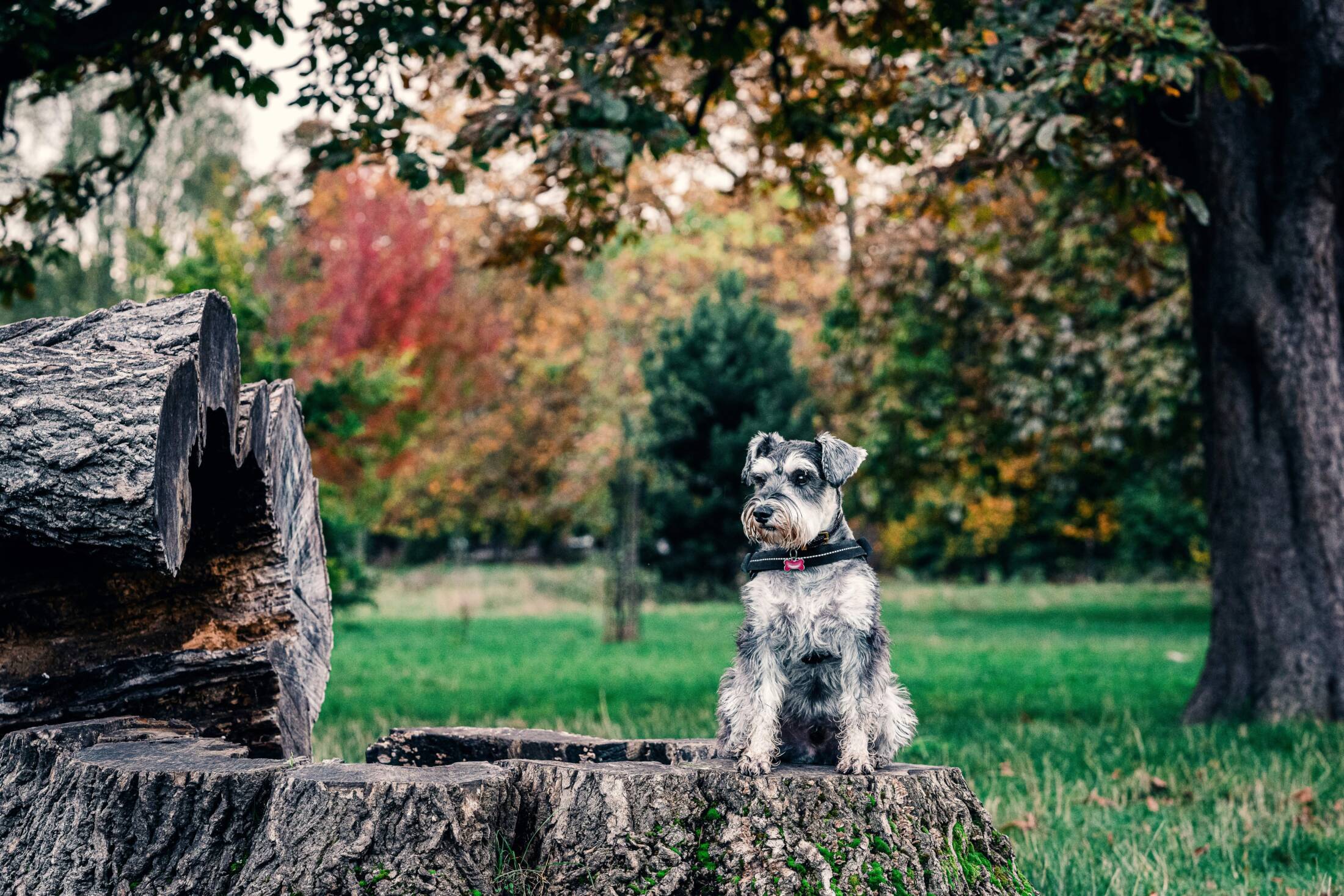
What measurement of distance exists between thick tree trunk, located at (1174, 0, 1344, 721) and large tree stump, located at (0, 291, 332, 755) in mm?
6435

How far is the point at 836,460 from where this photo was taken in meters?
3.58

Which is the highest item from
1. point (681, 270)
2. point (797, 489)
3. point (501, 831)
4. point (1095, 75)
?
point (681, 270)

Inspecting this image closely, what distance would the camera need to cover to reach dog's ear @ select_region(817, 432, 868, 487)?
356 cm

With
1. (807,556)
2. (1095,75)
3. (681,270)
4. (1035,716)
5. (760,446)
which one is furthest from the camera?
(681,270)

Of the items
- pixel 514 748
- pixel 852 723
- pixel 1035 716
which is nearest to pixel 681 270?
pixel 1035 716

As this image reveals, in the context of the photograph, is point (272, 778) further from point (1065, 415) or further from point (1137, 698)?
point (1065, 415)

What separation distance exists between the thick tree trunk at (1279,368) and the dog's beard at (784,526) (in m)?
6.05

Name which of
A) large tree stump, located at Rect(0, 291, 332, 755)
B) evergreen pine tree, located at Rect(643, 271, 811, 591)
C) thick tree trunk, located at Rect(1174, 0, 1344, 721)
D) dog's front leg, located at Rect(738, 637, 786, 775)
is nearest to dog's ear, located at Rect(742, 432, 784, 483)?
dog's front leg, located at Rect(738, 637, 786, 775)

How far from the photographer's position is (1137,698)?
1053 cm

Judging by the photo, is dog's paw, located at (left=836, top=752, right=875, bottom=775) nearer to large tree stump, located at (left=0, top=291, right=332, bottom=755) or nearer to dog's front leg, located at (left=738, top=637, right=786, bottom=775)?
dog's front leg, located at (left=738, top=637, right=786, bottom=775)

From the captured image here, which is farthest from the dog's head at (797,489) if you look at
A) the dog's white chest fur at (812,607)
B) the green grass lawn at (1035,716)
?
the green grass lawn at (1035,716)

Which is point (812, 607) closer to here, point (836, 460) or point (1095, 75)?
point (836, 460)

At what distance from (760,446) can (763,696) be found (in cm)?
82

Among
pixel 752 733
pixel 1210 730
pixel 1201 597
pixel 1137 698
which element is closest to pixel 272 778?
pixel 752 733
